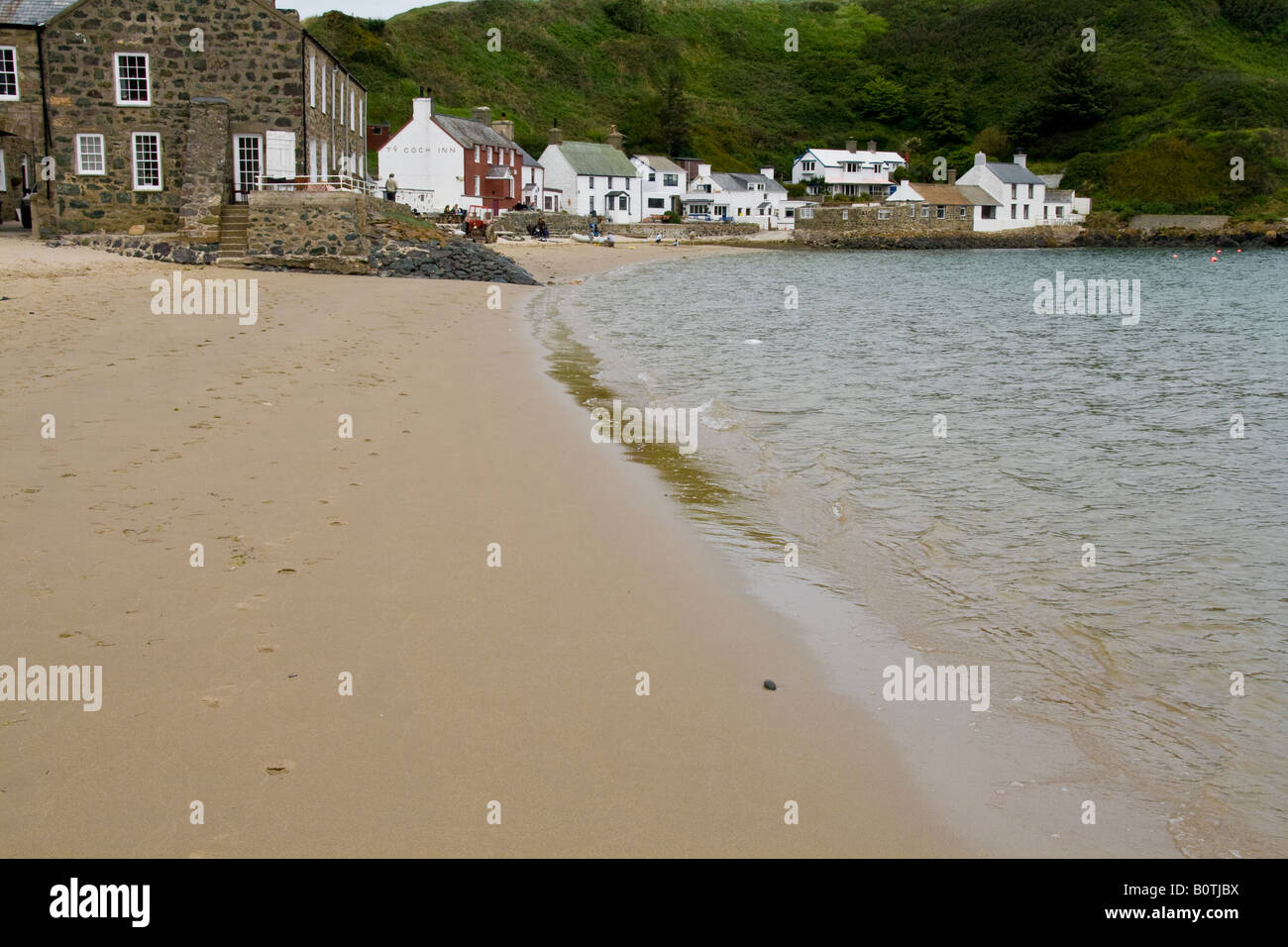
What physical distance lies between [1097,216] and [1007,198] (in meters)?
8.32

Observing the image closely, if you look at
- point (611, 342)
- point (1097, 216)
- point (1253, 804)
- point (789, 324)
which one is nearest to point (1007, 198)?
point (1097, 216)

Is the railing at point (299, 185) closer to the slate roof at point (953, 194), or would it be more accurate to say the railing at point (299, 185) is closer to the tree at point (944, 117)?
the slate roof at point (953, 194)

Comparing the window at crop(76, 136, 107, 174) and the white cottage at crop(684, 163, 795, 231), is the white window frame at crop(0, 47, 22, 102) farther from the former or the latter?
the white cottage at crop(684, 163, 795, 231)

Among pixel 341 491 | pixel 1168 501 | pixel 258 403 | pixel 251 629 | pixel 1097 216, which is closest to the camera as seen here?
pixel 251 629

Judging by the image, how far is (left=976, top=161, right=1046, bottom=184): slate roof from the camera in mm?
100375

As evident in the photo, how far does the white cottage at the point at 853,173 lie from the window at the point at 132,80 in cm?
8771

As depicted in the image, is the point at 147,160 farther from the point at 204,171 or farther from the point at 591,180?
the point at 591,180

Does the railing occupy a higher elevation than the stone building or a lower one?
lower

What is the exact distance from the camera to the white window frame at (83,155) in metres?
31.5

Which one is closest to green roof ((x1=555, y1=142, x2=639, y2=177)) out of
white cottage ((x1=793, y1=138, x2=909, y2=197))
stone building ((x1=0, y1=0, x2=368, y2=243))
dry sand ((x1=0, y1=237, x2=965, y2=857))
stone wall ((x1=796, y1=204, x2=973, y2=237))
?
stone wall ((x1=796, y1=204, x2=973, y2=237))

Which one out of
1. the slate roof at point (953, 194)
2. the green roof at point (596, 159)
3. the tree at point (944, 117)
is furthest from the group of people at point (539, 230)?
the tree at point (944, 117)

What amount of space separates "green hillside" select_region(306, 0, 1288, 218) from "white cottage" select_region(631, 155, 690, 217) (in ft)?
37.6

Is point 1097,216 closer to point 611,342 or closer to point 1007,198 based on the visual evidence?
point 1007,198

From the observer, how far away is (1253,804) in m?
5.06
